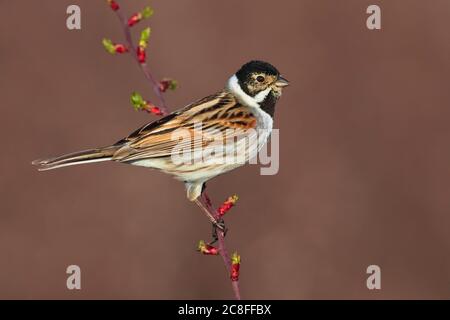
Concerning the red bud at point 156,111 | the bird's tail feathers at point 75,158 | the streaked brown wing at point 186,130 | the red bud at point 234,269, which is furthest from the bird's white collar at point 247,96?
the red bud at point 234,269

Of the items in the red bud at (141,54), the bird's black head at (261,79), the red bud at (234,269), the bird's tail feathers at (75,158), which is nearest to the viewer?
the red bud at (141,54)

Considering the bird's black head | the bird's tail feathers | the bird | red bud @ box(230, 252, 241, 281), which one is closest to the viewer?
red bud @ box(230, 252, 241, 281)

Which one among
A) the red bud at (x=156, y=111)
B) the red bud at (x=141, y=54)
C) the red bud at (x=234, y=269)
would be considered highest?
the red bud at (x=141, y=54)

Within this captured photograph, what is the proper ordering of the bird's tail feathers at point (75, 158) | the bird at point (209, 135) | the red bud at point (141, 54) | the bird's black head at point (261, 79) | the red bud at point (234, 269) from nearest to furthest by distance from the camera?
the red bud at point (141, 54)
the red bud at point (234, 269)
the bird's tail feathers at point (75, 158)
the bird at point (209, 135)
the bird's black head at point (261, 79)

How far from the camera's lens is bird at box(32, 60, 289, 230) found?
19.5ft

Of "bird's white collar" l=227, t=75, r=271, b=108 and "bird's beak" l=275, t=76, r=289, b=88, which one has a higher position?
"bird's beak" l=275, t=76, r=289, b=88

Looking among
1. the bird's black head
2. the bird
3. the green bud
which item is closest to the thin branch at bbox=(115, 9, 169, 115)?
the green bud

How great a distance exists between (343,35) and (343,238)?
2.91 metres

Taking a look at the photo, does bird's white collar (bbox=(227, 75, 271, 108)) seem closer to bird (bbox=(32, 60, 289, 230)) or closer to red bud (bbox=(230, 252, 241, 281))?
bird (bbox=(32, 60, 289, 230))

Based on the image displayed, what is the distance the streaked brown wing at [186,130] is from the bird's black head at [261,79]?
24cm

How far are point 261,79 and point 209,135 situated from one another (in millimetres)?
582

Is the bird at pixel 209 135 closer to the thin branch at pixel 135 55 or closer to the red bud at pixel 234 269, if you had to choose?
the red bud at pixel 234 269

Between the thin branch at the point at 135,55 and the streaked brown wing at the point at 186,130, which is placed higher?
the thin branch at the point at 135,55

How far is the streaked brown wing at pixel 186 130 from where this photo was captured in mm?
5953
